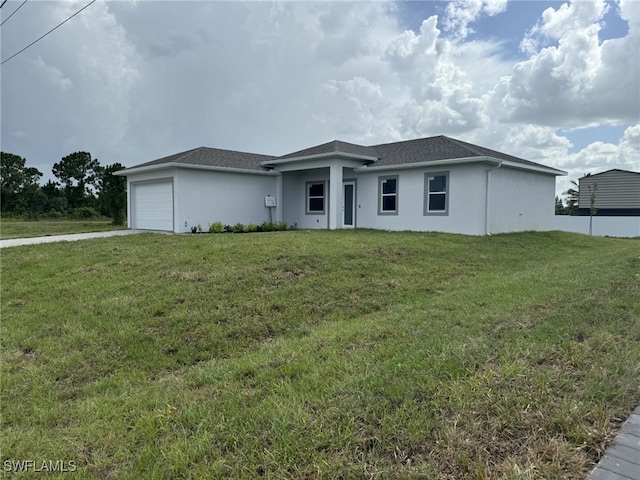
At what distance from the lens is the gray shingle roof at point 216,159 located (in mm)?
15354

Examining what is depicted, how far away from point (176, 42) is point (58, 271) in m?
7.50

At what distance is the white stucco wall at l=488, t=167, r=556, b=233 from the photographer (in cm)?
1391

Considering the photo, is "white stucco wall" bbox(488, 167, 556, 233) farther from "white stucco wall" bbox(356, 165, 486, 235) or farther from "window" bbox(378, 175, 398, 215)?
"window" bbox(378, 175, 398, 215)

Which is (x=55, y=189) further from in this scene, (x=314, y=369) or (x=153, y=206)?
(x=314, y=369)

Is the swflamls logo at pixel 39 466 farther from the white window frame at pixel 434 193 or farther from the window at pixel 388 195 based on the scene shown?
the window at pixel 388 195

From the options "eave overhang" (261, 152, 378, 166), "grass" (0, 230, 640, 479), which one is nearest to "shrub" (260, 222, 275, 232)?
"eave overhang" (261, 152, 378, 166)

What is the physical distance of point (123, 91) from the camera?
47.4 ft

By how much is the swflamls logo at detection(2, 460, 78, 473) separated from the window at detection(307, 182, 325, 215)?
48.3 ft

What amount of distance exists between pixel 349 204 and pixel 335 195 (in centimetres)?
168

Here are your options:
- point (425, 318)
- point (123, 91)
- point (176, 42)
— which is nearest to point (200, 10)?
point (176, 42)

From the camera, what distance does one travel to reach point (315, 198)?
17.4 m

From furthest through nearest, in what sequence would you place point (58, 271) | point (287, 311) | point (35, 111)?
point (35, 111) < point (58, 271) < point (287, 311)

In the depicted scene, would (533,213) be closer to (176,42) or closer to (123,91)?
(176,42)

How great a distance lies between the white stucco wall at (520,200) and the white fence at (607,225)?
8.75 metres
